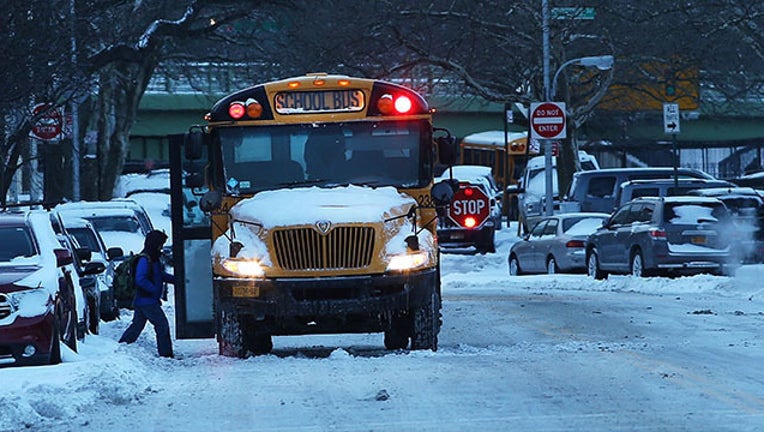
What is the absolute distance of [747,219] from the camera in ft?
98.3

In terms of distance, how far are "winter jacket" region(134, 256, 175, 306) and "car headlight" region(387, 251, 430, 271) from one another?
302 centimetres

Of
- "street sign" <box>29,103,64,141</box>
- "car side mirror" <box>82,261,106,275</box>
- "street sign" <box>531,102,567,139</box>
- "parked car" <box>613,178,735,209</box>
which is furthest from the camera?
"street sign" <box>531,102,567,139</box>

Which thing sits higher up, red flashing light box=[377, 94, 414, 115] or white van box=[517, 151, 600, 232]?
red flashing light box=[377, 94, 414, 115]

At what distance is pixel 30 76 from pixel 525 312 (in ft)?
30.0

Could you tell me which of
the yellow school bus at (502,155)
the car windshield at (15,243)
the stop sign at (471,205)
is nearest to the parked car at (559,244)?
the stop sign at (471,205)

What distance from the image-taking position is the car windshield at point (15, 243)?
17.2m

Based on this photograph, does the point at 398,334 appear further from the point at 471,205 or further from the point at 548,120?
the point at 548,120

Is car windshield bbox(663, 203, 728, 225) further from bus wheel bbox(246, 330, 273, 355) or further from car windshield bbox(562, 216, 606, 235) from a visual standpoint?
bus wheel bbox(246, 330, 273, 355)

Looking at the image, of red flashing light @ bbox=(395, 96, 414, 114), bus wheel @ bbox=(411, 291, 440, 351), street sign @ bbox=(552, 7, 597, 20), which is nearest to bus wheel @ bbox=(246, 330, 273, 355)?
bus wheel @ bbox=(411, 291, 440, 351)

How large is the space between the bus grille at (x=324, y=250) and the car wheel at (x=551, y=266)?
19.8 metres

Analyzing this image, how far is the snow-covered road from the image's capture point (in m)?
10.8

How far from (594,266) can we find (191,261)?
52.7 feet

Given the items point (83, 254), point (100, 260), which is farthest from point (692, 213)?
point (83, 254)

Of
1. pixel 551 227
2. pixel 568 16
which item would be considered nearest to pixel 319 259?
pixel 551 227
